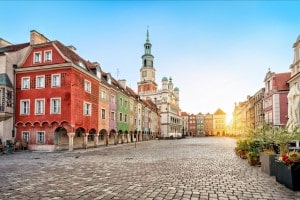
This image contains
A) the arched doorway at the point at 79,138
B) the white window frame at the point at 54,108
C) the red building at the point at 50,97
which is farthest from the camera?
the arched doorway at the point at 79,138

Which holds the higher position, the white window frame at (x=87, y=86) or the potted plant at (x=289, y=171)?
the white window frame at (x=87, y=86)

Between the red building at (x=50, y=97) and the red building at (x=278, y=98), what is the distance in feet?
96.8

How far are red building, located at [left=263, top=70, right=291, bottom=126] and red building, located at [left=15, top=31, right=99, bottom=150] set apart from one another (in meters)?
29.5

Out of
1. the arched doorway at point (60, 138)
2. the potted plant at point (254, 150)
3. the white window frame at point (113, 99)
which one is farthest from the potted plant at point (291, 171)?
the white window frame at point (113, 99)

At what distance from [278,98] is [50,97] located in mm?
33910

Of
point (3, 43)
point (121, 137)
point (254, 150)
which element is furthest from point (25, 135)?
point (254, 150)

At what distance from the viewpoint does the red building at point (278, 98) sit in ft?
126

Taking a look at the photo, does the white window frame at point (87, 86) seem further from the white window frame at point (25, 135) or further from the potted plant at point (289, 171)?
the potted plant at point (289, 171)

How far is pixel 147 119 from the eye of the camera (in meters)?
62.6

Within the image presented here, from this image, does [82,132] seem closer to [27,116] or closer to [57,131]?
[57,131]

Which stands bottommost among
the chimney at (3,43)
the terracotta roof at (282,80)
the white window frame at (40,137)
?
the white window frame at (40,137)

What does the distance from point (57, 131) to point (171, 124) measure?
6787 cm

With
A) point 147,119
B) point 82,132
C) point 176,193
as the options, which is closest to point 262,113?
point 147,119

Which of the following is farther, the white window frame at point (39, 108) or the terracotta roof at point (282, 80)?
the terracotta roof at point (282, 80)
